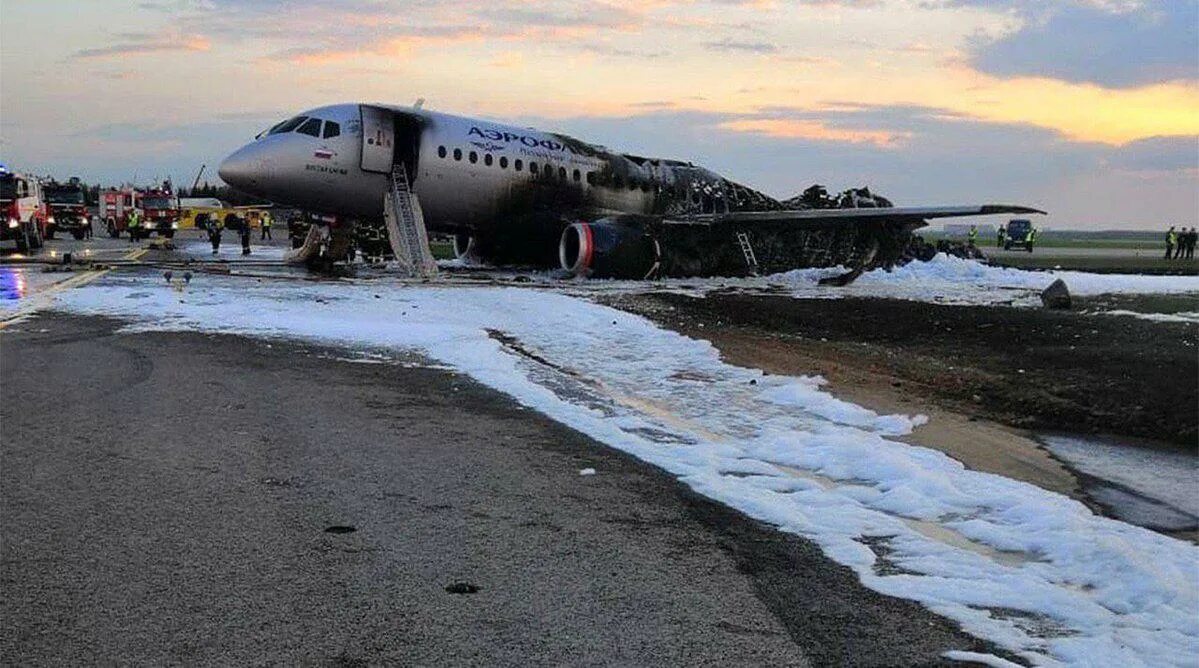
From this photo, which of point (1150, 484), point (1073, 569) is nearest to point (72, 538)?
point (1073, 569)

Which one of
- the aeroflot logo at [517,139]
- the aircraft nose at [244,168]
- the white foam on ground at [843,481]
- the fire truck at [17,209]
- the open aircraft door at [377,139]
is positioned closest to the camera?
the white foam on ground at [843,481]

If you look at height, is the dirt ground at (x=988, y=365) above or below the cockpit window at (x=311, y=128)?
below

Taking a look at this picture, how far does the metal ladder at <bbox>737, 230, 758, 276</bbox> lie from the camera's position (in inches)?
1022

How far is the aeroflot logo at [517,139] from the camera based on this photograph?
23219mm

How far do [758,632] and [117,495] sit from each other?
341 centimetres

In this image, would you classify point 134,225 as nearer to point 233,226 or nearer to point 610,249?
point 233,226

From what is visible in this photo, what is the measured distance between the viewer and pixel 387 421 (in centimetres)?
724

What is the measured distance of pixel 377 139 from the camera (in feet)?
70.8

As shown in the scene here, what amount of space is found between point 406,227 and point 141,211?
4039cm

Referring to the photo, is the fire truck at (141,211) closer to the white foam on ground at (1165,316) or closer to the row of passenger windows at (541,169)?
the row of passenger windows at (541,169)


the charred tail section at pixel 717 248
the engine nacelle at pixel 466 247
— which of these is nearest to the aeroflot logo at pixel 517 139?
the charred tail section at pixel 717 248

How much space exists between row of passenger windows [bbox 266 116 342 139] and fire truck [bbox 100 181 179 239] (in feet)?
110

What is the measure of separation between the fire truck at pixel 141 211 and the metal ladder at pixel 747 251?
36.4 metres

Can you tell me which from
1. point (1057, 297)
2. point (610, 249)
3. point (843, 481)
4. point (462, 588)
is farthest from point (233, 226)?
point (462, 588)
